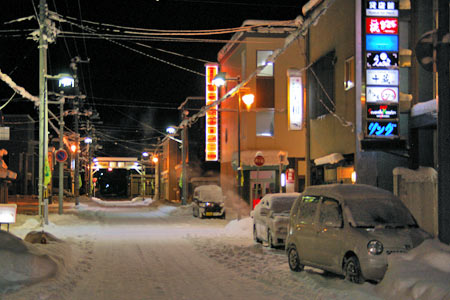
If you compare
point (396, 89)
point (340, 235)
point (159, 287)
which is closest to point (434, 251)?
point (340, 235)

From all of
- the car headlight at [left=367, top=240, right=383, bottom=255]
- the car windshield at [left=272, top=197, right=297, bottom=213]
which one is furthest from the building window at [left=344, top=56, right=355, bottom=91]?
the car headlight at [left=367, top=240, right=383, bottom=255]

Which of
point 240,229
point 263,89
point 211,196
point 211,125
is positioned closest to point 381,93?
point 240,229

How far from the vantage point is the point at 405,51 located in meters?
20.4

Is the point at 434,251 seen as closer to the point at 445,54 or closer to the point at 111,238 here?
the point at 445,54

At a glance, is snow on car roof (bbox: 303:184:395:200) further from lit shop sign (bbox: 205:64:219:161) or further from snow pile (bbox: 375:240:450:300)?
lit shop sign (bbox: 205:64:219:161)

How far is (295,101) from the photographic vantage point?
3009 cm

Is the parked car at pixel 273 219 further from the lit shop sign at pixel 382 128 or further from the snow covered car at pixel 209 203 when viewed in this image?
the snow covered car at pixel 209 203

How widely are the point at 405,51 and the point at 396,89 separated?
68.2 inches

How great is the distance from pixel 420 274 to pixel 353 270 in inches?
78.2

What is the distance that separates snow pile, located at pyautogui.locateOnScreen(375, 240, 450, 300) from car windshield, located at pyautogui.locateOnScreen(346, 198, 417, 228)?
4.64 ft

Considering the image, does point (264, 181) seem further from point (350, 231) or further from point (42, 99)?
point (350, 231)

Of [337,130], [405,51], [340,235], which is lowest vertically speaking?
[340,235]

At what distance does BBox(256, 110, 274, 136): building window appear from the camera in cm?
4291

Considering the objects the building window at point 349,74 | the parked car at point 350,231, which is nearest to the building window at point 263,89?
the building window at point 349,74
